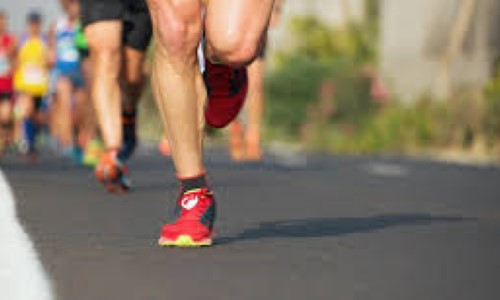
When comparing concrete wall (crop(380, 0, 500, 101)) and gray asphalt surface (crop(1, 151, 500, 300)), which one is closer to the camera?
gray asphalt surface (crop(1, 151, 500, 300))

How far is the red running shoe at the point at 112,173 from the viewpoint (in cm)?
982

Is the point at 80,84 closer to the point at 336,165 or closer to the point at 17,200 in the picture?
the point at 336,165

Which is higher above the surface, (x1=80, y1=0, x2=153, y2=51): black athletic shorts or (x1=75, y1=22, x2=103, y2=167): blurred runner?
(x1=80, y1=0, x2=153, y2=51): black athletic shorts

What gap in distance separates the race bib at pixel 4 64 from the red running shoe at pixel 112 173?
9091 millimetres

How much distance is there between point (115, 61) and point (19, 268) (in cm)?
507

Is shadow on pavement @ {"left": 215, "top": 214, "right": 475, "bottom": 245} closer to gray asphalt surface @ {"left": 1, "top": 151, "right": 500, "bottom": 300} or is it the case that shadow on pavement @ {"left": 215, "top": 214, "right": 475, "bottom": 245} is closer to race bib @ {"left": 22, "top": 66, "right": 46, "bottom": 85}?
gray asphalt surface @ {"left": 1, "top": 151, "right": 500, "bottom": 300}

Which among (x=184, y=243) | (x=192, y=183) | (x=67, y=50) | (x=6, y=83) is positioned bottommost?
(x=6, y=83)

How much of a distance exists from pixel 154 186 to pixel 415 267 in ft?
16.9

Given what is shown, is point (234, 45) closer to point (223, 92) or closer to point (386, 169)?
point (223, 92)

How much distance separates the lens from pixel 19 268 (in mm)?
5473

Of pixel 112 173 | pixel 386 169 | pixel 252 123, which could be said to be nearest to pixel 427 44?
pixel 386 169

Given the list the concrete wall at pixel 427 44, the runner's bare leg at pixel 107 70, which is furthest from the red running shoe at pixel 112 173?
the concrete wall at pixel 427 44

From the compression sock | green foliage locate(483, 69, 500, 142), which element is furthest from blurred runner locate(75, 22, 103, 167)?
the compression sock

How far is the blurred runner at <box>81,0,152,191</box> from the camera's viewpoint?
1023 centimetres
